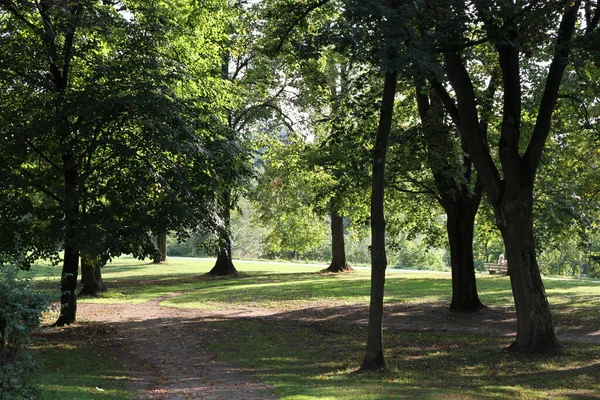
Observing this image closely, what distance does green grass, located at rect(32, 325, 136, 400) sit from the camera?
869 centimetres

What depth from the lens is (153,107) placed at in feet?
42.3

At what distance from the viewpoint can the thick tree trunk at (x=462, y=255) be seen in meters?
19.3

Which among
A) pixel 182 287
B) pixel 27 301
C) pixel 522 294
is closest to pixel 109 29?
pixel 27 301

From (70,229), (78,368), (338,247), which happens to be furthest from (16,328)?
(338,247)

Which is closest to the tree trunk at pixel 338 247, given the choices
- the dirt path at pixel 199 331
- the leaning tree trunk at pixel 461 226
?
the dirt path at pixel 199 331

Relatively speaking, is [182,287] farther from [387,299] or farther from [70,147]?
[70,147]

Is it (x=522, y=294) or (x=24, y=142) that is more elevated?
(x=24, y=142)

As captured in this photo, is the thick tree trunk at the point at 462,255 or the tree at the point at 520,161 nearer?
the tree at the point at 520,161

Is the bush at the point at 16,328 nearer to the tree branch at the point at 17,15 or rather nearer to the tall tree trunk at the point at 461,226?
the tree branch at the point at 17,15

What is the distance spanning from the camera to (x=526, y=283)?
13.0 m

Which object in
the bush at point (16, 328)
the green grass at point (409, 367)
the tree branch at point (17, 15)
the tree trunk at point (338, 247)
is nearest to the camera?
the bush at point (16, 328)

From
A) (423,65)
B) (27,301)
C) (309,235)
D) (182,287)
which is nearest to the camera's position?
(27,301)

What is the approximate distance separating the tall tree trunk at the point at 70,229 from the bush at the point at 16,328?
4.72 m

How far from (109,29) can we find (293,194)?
20843mm
